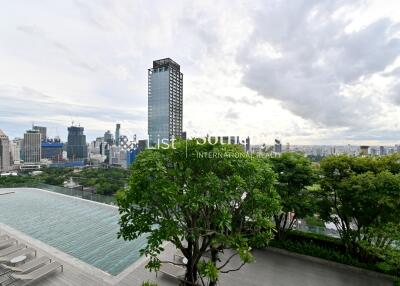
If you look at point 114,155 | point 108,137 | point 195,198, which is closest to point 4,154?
point 108,137

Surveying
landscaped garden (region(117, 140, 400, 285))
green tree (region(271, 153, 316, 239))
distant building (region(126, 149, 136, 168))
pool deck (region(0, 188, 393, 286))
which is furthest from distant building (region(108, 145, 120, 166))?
green tree (region(271, 153, 316, 239))

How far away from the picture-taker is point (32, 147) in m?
59.6

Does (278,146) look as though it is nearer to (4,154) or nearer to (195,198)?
(195,198)

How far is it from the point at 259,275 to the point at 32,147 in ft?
245

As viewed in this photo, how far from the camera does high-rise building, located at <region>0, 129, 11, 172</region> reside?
4584 cm

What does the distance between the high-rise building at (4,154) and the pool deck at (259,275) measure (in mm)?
56396

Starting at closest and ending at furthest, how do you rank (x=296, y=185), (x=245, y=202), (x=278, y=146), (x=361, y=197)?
(x=245, y=202) < (x=361, y=197) < (x=296, y=185) < (x=278, y=146)

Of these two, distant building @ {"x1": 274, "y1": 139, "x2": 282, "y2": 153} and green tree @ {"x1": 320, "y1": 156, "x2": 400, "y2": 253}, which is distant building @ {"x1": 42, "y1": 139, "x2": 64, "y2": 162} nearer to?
distant building @ {"x1": 274, "y1": 139, "x2": 282, "y2": 153}

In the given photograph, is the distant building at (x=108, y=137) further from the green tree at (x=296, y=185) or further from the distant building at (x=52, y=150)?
the green tree at (x=296, y=185)

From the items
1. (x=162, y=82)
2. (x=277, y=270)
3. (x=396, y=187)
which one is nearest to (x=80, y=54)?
(x=277, y=270)

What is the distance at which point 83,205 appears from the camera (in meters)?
11.0

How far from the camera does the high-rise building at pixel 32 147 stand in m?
59.0

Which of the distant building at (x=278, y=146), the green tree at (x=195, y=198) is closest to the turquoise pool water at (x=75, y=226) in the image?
the green tree at (x=195, y=198)

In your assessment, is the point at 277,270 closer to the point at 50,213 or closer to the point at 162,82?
the point at 50,213
